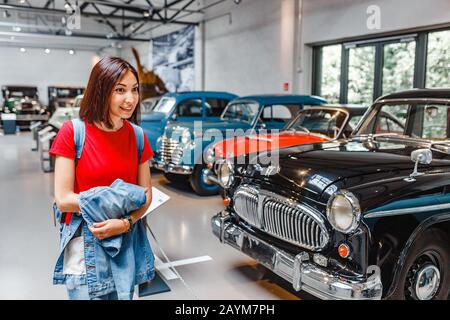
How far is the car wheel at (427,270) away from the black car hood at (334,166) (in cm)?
44

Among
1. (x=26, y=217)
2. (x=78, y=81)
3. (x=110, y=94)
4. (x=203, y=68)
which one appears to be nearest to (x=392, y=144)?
(x=110, y=94)

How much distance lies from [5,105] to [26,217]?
52.3 feet

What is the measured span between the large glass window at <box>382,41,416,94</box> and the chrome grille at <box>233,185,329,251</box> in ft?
21.5

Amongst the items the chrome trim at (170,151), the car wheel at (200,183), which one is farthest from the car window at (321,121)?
the chrome trim at (170,151)

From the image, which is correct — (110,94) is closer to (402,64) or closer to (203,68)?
(402,64)

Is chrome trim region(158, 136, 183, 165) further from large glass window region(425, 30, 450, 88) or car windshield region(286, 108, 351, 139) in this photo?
large glass window region(425, 30, 450, 88)

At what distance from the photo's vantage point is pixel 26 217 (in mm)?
5406

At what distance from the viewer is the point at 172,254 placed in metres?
4.16

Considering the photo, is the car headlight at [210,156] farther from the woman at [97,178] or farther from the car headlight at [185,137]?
the woman at [97,178]

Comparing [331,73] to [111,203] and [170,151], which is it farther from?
[111,203]

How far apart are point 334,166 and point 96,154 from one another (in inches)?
67.7

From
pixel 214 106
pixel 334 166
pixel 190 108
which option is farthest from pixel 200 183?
pixel 334 166

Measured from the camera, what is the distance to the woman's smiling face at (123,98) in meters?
1.56

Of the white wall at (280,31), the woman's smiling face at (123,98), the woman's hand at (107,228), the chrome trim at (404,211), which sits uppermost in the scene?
the white wall at (280,31)
